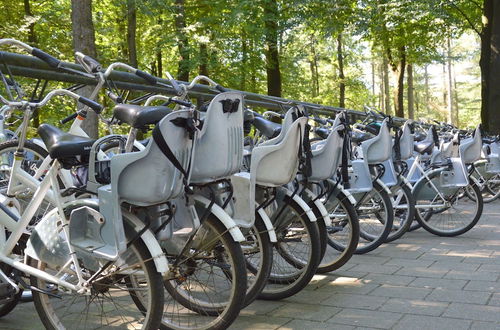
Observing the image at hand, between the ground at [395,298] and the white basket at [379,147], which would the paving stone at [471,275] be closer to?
the ground at [395,298]

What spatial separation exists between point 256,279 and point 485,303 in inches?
57.5

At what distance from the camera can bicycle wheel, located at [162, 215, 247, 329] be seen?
3248mm

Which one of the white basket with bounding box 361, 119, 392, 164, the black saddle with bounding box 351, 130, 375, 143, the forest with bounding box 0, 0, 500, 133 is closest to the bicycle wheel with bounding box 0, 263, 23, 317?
the white basket with bounding box 361, 119, 392, 164

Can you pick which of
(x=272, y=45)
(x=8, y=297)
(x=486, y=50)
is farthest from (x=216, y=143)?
(x=272, y=45)

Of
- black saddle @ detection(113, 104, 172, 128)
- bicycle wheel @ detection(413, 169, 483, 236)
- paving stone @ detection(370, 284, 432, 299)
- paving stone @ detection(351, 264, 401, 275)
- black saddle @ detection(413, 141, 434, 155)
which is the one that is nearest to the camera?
black saddle @ detection(113, 104, 172, 128)

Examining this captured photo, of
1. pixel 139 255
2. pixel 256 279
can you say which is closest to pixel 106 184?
pixel 139 255

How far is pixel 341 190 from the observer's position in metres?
5.08

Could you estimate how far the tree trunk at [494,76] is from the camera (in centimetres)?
1464

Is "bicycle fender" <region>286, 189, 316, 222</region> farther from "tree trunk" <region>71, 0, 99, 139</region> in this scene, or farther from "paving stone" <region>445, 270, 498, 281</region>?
"tree trunk" <region>71, 0, 99, 139</region>

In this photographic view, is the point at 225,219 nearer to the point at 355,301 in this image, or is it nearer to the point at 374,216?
the point at 355,301

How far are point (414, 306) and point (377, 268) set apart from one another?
125 cm

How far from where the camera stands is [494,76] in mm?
14695

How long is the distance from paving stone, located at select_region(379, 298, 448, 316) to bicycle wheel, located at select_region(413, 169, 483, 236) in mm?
2977

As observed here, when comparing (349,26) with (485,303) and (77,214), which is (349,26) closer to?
(485,303)
